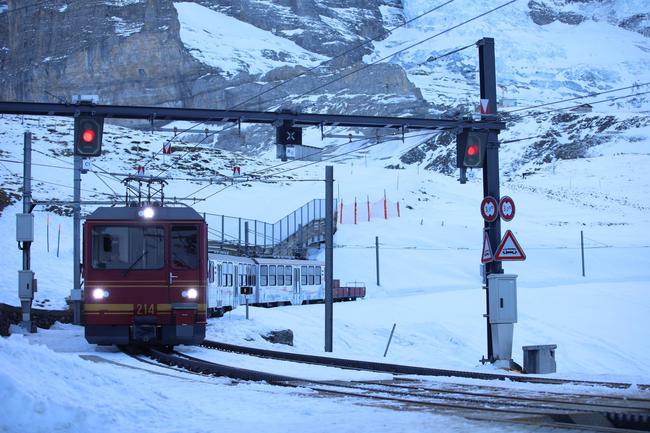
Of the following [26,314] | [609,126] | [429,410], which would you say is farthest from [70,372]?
[609,126]

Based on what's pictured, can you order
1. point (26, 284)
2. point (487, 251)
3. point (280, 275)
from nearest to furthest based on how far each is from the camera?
point (487, 251) < point (26, 284) < point (280, 275)

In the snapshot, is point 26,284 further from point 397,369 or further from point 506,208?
point 397,369

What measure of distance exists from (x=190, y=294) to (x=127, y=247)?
160 cm

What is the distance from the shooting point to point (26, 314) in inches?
1094

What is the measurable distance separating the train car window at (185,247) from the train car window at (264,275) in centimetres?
2566

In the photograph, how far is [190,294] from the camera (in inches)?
750

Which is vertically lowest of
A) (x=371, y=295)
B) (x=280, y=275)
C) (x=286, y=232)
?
(x=371, y=295)

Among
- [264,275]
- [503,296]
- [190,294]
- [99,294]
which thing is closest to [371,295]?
[264,275]

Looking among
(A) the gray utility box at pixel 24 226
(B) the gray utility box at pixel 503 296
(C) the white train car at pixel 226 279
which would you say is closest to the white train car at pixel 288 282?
(C) the white train car at pixel 226 279

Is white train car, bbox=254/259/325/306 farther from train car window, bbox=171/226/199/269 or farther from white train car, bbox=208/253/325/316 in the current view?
train car window, bbox=171/226/199/269

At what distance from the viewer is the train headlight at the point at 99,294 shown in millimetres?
18750

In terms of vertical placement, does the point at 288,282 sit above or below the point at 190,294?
below

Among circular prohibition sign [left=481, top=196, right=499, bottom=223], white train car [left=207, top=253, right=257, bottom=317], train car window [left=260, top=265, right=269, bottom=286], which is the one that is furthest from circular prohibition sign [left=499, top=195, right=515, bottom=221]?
train car window [left=260, top=265, right=269, bottom=286]

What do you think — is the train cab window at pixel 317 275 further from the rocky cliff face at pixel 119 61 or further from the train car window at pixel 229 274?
the rocky cliff face at pixel 119 61
